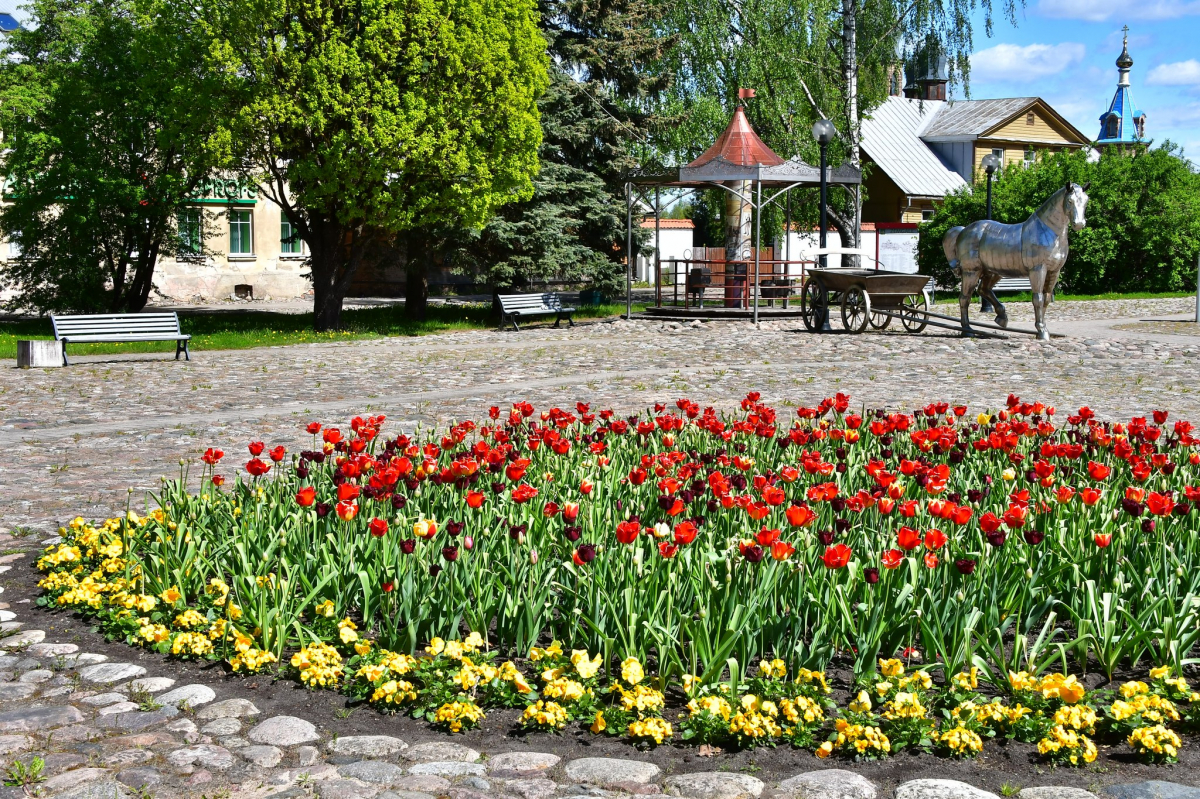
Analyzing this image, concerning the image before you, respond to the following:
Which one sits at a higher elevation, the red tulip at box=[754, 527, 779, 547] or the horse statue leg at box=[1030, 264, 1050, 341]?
the horse statue leg at box=[1030, 264, 1050, 341]

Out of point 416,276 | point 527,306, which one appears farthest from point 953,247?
point 416,276

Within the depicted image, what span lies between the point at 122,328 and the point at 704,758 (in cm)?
1616

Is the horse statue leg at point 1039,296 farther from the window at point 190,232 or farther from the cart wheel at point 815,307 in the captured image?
the window at point 190,232

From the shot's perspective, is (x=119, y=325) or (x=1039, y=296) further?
(x=1039, y=296)

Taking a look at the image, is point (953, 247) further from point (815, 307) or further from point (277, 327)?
point (277, 327)

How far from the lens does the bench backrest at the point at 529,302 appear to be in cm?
2503

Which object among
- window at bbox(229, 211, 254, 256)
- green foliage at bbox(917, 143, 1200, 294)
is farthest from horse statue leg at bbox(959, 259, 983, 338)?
window at bbox(229, 211, 254, 256)

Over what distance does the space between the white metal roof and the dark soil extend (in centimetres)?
4770

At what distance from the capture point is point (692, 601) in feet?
14.8

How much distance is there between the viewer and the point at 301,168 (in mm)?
21609

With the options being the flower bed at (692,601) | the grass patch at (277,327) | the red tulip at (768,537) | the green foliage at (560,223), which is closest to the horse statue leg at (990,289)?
the green foliage at (560,223)

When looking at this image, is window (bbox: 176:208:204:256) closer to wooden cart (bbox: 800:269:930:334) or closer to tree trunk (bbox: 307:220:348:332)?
tree trunk (bbox: 307:220:348:332)

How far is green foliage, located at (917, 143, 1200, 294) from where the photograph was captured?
35.6 m

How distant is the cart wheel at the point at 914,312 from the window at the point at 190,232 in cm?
1579
